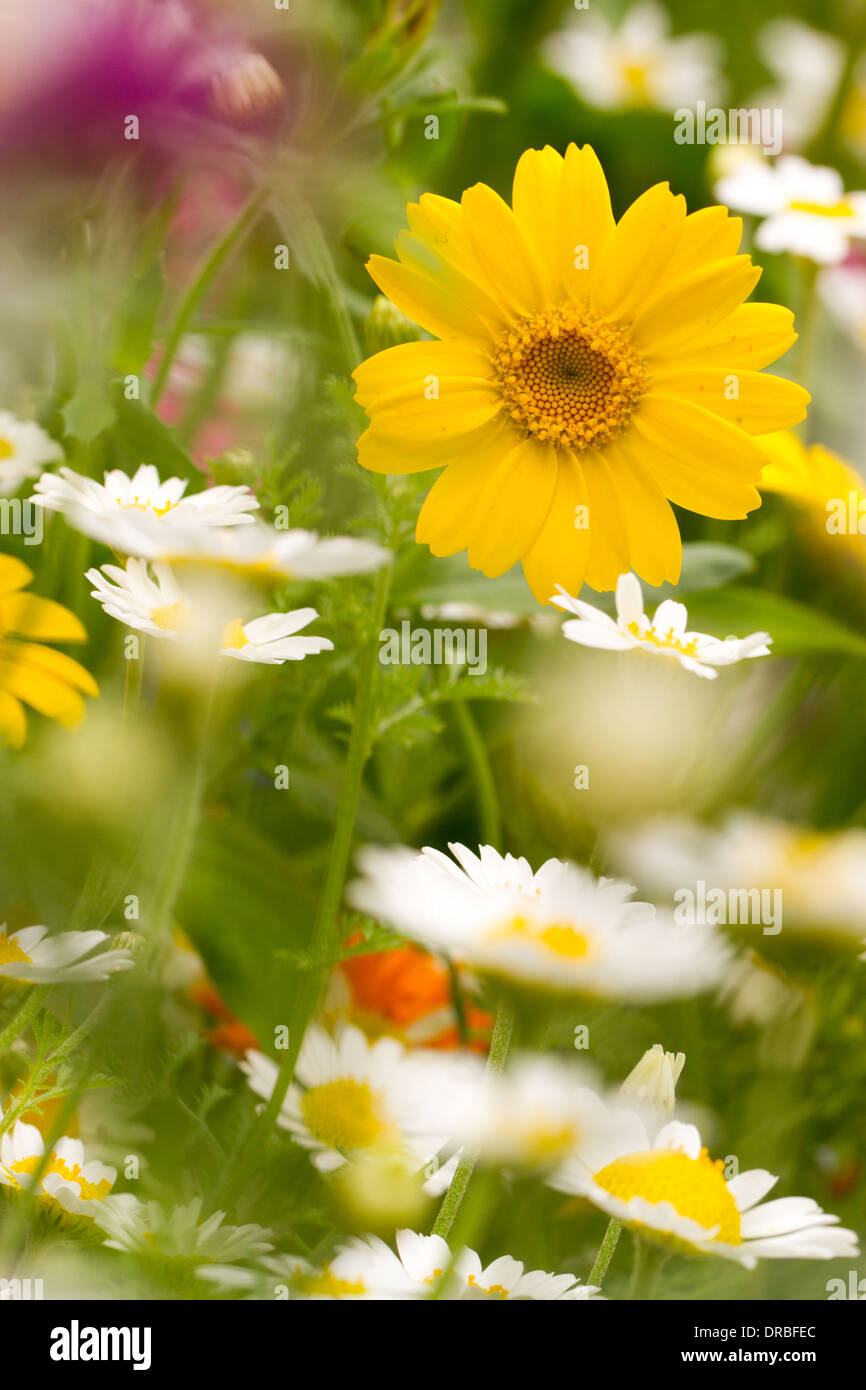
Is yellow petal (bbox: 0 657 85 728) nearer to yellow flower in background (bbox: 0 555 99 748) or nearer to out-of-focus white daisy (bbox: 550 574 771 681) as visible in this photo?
yellow flower in background (bbox: 0 555 99 748)

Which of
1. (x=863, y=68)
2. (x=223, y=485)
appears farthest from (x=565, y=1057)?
(x=863, y=68)

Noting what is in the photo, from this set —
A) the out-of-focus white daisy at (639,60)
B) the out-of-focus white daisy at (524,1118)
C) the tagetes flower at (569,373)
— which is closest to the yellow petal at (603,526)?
the tagetes flower at (569,373)

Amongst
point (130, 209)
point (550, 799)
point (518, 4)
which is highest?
point (518, 4)

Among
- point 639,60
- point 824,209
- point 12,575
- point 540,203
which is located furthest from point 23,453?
Result: point 639,60

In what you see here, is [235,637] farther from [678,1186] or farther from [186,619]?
[678,1186]

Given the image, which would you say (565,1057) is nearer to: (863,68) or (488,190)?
(488,190)
